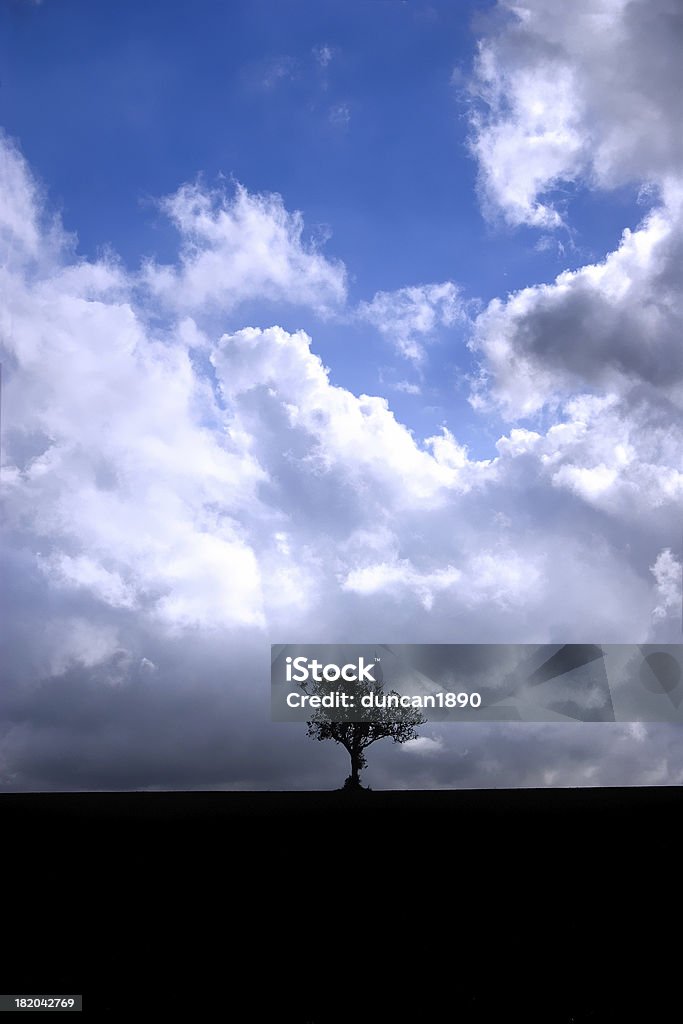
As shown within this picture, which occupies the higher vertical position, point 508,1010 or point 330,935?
point 330,935

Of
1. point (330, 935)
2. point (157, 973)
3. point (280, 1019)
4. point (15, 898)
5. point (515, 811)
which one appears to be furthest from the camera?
point (515, 811)

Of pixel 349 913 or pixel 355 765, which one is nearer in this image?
pixel 349 913

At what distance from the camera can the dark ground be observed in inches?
332

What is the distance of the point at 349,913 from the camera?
9.69 m

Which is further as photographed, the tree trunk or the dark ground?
the tree trunk

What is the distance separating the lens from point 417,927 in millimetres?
9500

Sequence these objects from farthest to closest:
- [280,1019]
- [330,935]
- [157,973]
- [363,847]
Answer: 1. [363,847]
2. [330,935]
3. [157,973]
4. [280,1019]

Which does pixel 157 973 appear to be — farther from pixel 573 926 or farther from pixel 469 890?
→ pixel 573 926

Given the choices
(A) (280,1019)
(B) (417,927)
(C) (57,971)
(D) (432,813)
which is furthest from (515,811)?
(C) (57,971)

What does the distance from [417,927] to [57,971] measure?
16.8ft

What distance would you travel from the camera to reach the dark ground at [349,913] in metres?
8.45

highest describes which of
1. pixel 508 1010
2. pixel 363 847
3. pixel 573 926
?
pixel 363 847

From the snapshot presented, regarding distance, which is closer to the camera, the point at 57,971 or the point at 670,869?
the point at 57,971

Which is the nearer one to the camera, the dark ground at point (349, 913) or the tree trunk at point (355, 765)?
the dark ground at point (349, 913)
